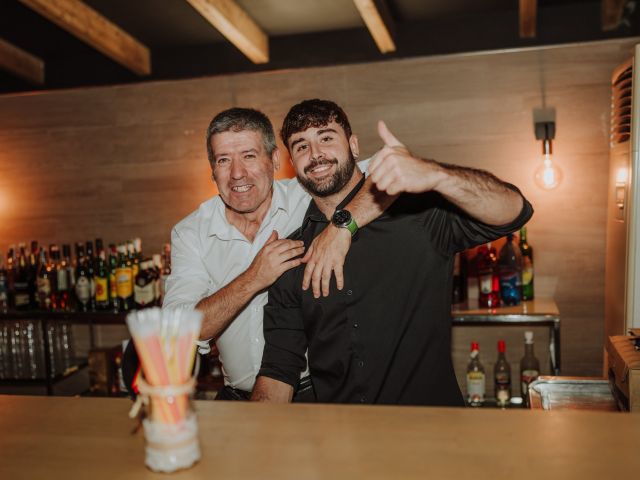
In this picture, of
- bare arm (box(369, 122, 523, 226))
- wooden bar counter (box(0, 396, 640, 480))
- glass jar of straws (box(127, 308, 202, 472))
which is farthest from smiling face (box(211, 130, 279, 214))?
glass jar of straws (box(127, 308, 202, 472))

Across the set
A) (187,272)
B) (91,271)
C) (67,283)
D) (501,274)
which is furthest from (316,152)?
(67,283)

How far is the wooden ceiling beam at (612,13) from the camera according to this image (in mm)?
3261

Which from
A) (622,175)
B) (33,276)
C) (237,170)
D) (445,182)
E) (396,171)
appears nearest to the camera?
(396,171)

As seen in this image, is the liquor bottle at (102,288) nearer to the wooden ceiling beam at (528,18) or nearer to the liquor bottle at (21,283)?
the liquor bottle at (21,283)

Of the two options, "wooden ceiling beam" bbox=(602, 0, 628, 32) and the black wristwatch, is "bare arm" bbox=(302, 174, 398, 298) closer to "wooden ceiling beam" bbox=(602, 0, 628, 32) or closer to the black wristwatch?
the black wristwatch

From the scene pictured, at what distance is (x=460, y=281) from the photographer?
3.38 meters

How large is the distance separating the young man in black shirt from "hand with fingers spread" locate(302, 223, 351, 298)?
3 cm

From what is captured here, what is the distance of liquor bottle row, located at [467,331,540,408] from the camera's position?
10.9 ft

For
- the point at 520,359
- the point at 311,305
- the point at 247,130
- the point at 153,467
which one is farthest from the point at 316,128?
the point at 520,359

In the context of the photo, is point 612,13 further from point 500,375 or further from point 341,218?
point 341,218

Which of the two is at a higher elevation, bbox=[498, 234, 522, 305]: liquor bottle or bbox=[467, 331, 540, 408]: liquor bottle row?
bbox=[498, 234, 522, 305]: liquor bottle

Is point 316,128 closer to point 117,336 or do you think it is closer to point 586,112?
point 586,112

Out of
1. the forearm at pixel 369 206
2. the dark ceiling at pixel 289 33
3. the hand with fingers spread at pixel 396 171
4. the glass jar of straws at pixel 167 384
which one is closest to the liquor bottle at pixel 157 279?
the dark ceiling at pixel 289 33

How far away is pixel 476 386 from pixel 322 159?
6.30 feet
